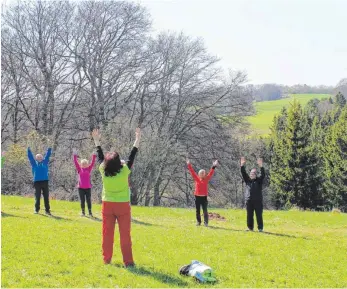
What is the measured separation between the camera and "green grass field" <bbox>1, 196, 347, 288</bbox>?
8.38 m

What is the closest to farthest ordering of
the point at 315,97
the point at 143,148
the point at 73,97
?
the point at 143,148, the point at 73,97, the point at 315,97

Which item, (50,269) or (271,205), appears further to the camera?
(271,205)

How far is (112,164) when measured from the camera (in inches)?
351

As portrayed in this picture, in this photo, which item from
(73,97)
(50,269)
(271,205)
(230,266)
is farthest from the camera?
(271,205)

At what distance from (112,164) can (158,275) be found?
89.1 inches

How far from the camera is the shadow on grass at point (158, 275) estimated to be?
8248 mm

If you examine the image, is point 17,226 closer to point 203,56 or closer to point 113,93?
point 113,93

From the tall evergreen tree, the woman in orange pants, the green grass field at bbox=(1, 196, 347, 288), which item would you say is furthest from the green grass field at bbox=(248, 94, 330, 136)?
the woman in orange pants

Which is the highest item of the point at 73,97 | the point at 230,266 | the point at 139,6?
the point at 139,6

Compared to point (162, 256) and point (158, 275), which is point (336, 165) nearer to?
point (162, 256)

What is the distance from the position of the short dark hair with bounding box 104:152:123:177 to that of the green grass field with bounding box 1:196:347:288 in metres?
1.83

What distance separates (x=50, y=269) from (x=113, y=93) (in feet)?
107

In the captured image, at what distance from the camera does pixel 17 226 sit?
1327cm

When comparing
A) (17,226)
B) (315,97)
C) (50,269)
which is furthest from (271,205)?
(315,97)
